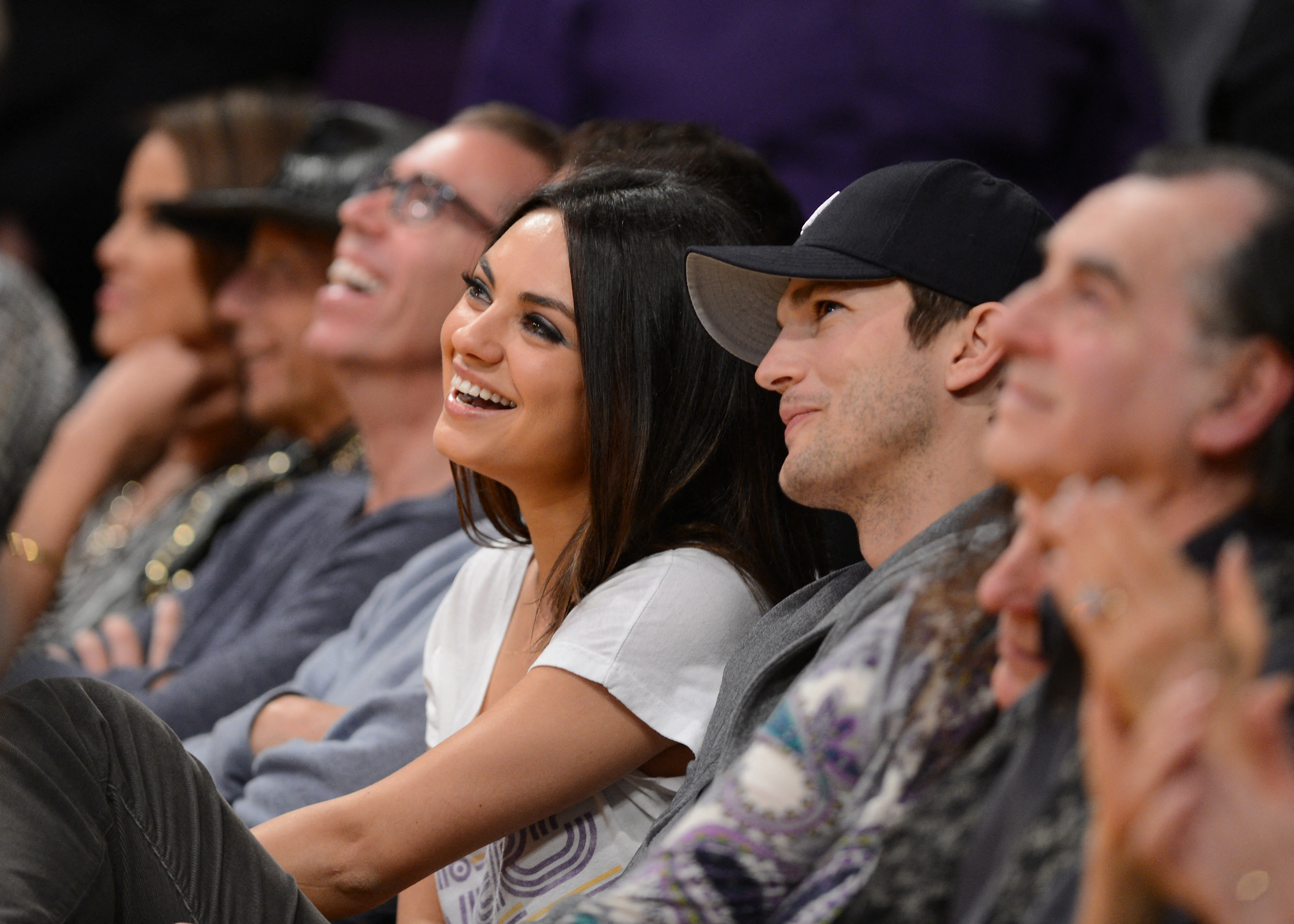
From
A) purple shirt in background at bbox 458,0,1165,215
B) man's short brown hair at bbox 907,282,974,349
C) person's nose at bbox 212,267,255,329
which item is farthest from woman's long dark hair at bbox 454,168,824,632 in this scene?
person's nose at bbox 212,267,255,329

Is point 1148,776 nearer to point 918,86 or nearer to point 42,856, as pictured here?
point 42,856

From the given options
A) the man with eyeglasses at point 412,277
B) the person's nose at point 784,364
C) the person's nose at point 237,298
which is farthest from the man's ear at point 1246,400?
the person's nose at point 237,298

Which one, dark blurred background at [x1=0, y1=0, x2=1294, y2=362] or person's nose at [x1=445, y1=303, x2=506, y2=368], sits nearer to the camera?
person's nose at [x1=445, y1=303, x2=506, y2=368]

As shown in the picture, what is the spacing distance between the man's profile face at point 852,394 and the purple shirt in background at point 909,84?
3.81 feet

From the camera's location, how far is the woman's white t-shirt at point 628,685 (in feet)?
4.09

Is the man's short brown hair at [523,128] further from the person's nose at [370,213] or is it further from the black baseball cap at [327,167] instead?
the black baseball cap at [327,167]

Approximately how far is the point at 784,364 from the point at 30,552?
1.81 m

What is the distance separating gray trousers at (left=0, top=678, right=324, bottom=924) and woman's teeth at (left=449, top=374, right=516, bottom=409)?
1.30ft

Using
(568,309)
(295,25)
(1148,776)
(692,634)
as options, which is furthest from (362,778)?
(295,25)

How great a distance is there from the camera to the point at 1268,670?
0.70 metres

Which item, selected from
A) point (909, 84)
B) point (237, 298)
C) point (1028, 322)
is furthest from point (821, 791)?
point (237, 298)

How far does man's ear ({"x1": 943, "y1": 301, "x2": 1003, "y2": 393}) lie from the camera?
1.08 m

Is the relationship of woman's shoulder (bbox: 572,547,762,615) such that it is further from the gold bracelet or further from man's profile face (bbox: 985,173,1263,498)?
the gold bracelet

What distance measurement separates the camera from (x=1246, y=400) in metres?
0.74
